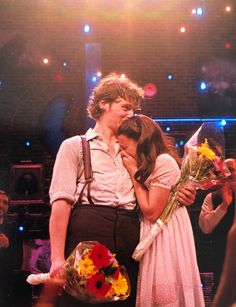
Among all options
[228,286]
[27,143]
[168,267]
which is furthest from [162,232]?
[27,143]

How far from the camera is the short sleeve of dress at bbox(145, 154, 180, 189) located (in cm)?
228

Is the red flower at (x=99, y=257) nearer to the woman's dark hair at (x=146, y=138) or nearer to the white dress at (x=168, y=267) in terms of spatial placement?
the white dress at (x=168, y=267)

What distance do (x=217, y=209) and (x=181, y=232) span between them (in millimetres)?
726

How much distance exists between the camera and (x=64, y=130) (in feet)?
22.2

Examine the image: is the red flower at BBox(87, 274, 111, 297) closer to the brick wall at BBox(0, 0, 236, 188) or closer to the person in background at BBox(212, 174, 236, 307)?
the person in background at BBox(212, 174, 236, 307)

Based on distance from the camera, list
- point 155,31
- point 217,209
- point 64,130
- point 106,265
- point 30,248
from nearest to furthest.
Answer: point 106,265
point 217,209
point 30,248
point 64,130
point 155,31

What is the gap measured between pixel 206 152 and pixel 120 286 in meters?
0.73

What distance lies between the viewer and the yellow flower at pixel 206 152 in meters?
2.32

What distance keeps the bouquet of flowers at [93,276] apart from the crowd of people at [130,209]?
6.0 inches

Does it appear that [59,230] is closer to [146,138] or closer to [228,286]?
[146,138]

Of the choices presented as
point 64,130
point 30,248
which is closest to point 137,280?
point 30,248

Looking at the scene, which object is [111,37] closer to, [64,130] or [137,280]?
[64,130]

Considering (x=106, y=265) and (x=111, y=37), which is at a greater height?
(x=111, y=37)

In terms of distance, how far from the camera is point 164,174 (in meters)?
2.29
